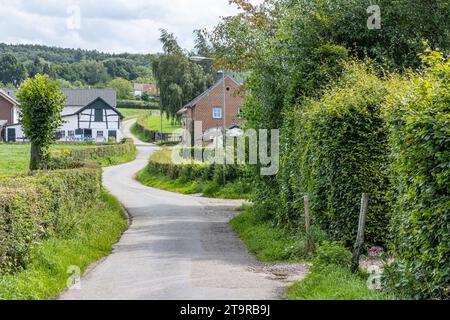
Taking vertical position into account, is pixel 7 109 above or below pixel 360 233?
above

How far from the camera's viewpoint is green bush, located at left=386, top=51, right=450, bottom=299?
314 inches

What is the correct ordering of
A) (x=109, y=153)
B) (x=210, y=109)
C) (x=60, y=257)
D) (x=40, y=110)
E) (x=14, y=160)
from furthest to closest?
(x=210, y=109), (x=109, y=153), (x=14, y=160), (x=40, y=110), (x=60, y=257)

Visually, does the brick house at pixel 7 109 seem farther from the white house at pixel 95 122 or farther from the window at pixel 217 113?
the window at pixel 217 113

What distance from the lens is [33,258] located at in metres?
12.8

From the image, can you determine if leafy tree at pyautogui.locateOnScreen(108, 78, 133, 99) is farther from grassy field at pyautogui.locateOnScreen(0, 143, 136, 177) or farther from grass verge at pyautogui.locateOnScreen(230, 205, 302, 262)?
grass verge at pyautogui.locateOnScreen(230, 205, 302, 262)

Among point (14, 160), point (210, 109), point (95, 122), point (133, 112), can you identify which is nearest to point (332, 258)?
point (14, 160)

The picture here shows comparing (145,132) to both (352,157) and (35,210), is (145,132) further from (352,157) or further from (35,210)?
(352,157)

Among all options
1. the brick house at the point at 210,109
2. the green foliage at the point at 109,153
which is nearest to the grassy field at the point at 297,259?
the green foliage at the point at 109,153

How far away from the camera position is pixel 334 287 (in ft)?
33.2

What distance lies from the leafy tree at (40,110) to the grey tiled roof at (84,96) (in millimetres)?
79641

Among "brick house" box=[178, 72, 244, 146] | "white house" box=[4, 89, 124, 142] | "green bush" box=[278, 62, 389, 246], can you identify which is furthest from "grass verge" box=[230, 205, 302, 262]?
"white house" box=[4, 89, 124, 142]

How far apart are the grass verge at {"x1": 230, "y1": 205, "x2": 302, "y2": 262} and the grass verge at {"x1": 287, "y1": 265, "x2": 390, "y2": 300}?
3.71 meters

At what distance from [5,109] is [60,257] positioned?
285 ft
